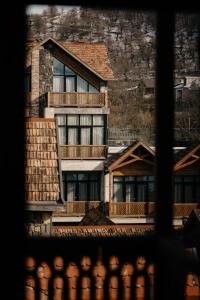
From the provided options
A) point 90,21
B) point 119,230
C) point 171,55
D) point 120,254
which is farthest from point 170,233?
point 90,21

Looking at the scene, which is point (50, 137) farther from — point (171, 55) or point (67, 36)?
point (67, 36)

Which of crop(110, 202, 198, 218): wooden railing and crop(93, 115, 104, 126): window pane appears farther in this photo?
crop(93, 115, 104, 126): window pane

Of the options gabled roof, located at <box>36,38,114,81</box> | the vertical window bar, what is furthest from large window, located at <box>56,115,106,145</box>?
the vertical window bar

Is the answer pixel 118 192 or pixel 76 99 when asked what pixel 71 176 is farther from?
pixel 76 99

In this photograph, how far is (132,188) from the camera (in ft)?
43.7

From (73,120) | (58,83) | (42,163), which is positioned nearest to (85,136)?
(73,120)

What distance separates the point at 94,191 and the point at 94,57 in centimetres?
277

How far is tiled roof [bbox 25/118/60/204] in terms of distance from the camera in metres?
6.13

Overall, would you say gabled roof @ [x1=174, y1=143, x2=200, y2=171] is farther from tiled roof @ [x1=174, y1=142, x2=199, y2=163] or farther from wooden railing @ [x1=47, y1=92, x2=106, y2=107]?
wooden railing @ [x1=47, y1=92, x2=106, y2=107]

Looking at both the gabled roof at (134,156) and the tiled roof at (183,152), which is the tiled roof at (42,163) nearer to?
the gabled roof at (134,156)

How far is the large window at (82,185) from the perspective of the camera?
44.0ft

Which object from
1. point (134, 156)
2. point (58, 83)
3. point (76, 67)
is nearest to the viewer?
point (134, 156)

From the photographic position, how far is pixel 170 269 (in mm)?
1541

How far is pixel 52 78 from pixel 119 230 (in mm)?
6265
